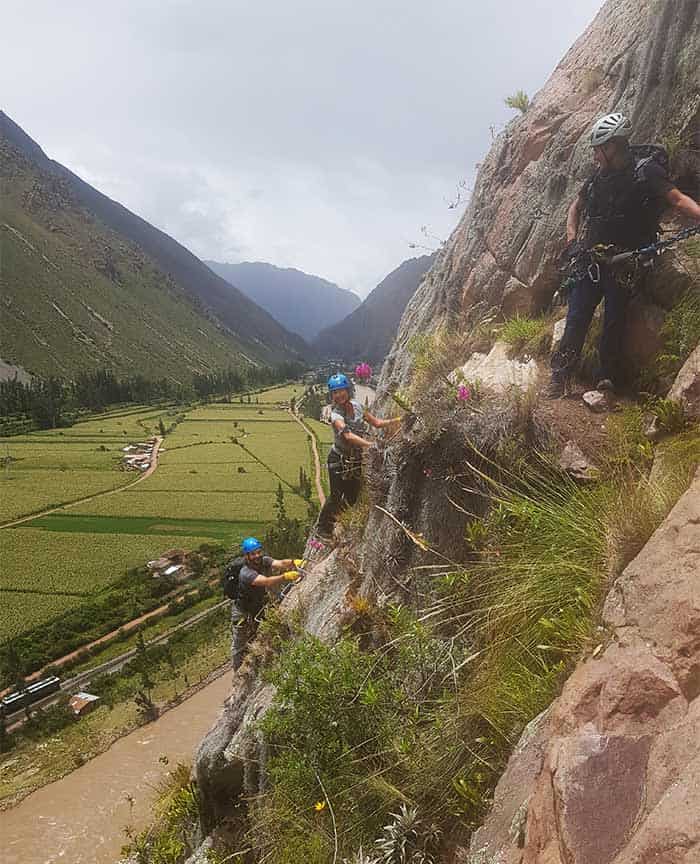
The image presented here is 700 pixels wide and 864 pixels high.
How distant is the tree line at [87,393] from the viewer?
120m

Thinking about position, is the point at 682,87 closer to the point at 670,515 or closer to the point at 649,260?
the point at 649,260

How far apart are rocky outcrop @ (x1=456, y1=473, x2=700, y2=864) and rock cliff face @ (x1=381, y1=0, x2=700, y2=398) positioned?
144 inches

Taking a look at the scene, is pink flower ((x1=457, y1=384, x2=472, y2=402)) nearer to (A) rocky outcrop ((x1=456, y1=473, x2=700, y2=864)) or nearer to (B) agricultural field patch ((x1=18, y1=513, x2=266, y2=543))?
(A) rocky outcrop ((x1=456, y1=473, x2=700, y2=864))

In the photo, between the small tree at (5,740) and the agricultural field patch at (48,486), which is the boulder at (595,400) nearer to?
the small tree at (5,740)

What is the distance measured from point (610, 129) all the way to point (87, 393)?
488 ft

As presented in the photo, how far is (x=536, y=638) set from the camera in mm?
3855

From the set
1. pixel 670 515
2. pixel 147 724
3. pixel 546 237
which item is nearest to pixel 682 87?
pixel 546 237

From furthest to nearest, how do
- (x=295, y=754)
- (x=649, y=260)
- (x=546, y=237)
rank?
(x=546, y=237)
(x=649, y=260)
(x=295, y=754)

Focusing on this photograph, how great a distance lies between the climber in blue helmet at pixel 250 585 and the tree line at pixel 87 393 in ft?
406

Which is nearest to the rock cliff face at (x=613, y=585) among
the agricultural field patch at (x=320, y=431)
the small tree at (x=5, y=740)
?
the small tree at (x=5, y=740)

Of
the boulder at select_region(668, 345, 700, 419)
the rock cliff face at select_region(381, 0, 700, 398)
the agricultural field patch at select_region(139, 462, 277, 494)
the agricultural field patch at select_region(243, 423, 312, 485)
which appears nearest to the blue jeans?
the rock cliff face at select_region(381, 0, 700, 398)

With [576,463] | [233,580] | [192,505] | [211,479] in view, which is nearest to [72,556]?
[192,505]

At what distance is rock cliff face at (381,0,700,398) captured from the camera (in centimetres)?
637

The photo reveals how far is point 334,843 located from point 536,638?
2.38 metres
